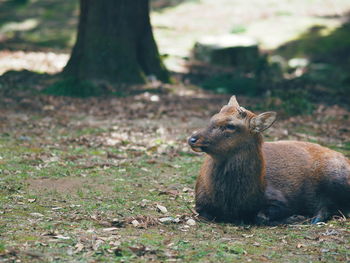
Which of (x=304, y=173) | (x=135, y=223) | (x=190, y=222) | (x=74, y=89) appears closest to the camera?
(x=135, y=223)

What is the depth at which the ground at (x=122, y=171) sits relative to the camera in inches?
221

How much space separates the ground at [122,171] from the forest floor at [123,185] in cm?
2

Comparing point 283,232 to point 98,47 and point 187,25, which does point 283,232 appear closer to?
point 98,47

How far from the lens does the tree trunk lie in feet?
50.4

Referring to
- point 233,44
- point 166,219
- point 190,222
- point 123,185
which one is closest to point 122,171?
point 123,185

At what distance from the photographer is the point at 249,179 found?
6.91 metres

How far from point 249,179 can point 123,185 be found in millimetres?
2143

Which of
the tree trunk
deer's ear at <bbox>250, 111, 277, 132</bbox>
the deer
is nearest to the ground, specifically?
the deer

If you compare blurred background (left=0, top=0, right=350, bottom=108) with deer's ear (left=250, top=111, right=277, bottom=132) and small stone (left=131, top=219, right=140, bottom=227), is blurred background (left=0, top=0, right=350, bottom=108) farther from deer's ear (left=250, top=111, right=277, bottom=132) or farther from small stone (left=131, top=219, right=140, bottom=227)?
small stone (left=131, top=219, right=140, bottom=227)

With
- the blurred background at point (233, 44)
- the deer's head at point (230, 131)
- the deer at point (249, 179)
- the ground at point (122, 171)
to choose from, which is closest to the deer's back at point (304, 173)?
the deer at point (249, 179)

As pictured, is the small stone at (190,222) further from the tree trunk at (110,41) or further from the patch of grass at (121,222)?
the tree trunk at (110,41)

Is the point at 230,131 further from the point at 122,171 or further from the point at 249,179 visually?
the point at 122,171

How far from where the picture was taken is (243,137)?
272 inches

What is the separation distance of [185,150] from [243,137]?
3.90 m
